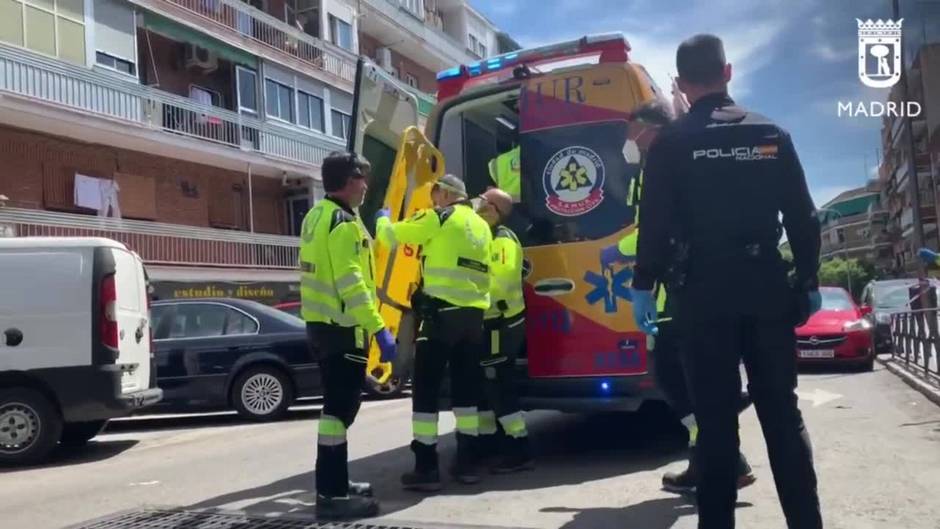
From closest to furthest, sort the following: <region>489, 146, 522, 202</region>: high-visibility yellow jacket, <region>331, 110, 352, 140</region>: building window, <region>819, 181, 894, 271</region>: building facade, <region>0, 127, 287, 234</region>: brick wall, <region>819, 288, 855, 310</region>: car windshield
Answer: <region>489, 146, 522, 202</region>: high-visibility yellow jacket, <region>819, 288, 855, 310</region>: car windshield, <region>0, 127, 287, 234</region>: brick wall, <region>331, 110, 352, 140</region>: building window, <region>819, 181, 894, 271</region>: building facade

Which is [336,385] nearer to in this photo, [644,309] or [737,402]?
[644,309]

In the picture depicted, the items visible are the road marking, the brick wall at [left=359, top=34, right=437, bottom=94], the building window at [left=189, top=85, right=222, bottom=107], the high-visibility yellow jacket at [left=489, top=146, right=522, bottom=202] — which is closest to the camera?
the high-visibility yellow jacket at [left=489, top=146, right=522, bottom=202]

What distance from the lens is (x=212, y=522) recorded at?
16.0ft

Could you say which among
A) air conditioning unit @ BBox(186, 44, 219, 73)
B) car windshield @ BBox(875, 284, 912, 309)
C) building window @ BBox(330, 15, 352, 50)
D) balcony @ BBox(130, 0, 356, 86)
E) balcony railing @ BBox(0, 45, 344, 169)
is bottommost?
car windshield @ BBox(875, 284, 912, 309)

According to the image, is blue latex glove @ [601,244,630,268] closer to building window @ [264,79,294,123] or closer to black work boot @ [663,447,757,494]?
black work boot @ [663,447,757,494]

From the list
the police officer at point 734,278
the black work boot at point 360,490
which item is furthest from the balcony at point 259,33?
the police officer at point 734,278

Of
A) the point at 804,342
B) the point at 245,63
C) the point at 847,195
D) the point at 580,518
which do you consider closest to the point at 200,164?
the point at 245,63

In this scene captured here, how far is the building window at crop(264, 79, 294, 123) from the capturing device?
24766 millimetres

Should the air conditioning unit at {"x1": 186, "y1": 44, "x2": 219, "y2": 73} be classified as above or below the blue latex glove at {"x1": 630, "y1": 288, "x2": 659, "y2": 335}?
above

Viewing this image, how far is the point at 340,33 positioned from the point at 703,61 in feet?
86.9

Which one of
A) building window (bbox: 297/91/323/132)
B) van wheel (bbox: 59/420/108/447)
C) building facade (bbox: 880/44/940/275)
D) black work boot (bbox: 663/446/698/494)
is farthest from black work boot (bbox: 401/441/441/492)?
building facade (bbox: 880/44/940/275)

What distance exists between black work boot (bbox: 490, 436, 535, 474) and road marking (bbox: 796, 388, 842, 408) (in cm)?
456

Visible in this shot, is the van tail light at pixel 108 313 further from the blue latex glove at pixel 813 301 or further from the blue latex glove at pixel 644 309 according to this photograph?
the blue latex glove at pixel 813 301

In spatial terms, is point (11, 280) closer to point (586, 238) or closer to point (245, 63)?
point (586, 238)
